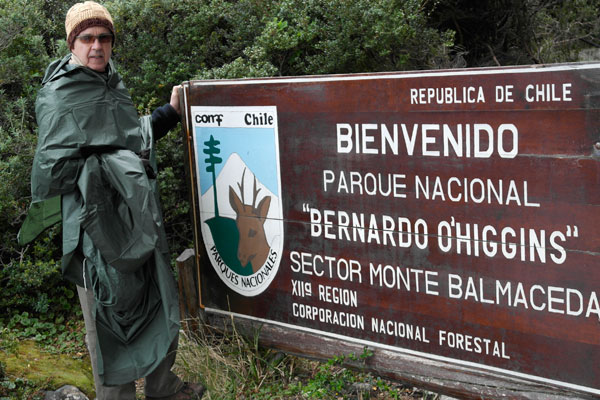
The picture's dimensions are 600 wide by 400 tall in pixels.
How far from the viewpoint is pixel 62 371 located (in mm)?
3990

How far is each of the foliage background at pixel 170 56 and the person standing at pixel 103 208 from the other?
1557mm

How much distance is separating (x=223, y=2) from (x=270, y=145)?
106 inches

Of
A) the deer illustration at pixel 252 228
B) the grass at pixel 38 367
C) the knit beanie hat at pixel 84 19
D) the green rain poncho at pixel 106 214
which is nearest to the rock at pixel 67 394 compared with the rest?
the grass at pixel 38 367

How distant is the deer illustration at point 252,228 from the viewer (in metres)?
3.65

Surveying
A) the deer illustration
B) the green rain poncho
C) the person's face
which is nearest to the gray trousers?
the green rain poncho

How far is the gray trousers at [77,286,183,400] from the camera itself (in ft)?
10.7

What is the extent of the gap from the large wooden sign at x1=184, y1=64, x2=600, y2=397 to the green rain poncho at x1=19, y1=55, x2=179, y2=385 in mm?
685

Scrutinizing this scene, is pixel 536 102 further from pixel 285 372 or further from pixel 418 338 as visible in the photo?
pixel 285 372

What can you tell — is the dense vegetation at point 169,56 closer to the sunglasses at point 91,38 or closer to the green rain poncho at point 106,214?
the green rain poncho at point 106,214

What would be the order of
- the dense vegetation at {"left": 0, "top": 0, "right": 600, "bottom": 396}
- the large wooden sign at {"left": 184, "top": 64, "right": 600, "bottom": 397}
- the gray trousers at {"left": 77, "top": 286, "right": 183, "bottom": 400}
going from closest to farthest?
the large wooden sign at {"left": 184, "top": 64, "right": 600, "bottom": 397}, the gray trousers at {"left": 77, "top": 286, "right": 183, "bottom": 400}, the dense vegetation at {"left": 0, "top": 0, "right": 600, "bottom": 396}

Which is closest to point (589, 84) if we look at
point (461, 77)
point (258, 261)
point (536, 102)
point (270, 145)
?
point (536, 102)

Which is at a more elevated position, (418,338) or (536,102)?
(536,102)

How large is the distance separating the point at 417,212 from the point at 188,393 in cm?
166

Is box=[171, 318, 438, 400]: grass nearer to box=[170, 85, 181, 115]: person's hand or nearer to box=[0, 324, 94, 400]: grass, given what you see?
box=[0, 324, 94, 400]: grass
